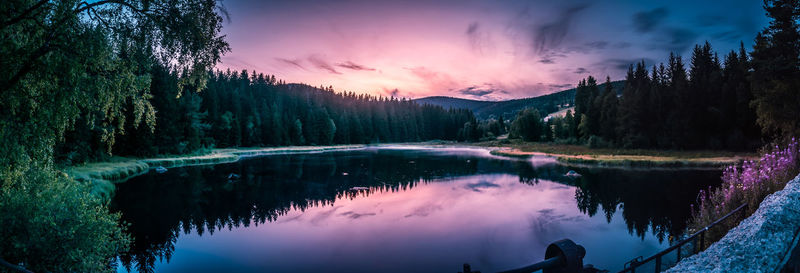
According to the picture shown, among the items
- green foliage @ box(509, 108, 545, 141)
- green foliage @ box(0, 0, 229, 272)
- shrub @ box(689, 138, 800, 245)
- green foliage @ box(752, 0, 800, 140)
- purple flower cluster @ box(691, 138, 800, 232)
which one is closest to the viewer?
green foliage @ box(0, 0, 229, 272)

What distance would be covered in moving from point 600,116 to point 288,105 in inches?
3692

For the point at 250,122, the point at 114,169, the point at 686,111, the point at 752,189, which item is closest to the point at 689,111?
the point at 686,111

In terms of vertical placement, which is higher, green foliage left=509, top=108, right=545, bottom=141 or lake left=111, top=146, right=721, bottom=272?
green foliage left=509, top=108, right=545, bottom=141

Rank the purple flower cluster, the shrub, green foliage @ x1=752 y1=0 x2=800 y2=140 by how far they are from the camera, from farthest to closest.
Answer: green foliage @ x1=752 y1=0 x2=800 y2=140 < the purple flower cluster < the shrub

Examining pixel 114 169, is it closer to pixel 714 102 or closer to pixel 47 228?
pixel 47 228

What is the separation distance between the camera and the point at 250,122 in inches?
3691

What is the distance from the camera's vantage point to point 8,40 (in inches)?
283

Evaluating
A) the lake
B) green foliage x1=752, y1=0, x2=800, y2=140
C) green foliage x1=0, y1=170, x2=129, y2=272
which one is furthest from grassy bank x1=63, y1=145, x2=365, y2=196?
green foliage x1=752, y1=0, x2=800, y2=140

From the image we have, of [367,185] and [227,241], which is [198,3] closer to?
[227,241]

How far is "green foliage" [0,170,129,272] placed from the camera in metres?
7.71

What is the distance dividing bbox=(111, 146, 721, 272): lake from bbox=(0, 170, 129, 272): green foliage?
437 cm

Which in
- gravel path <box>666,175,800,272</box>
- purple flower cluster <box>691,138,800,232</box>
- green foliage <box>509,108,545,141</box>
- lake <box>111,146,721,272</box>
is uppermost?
green foliage <box>509,108,545,141</box>

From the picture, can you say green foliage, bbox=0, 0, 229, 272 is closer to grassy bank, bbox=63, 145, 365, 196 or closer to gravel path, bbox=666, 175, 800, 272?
grassy bank, bbox=63, 145, 365, 196

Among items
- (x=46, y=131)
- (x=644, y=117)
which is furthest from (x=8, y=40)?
(x=644, y=117)
